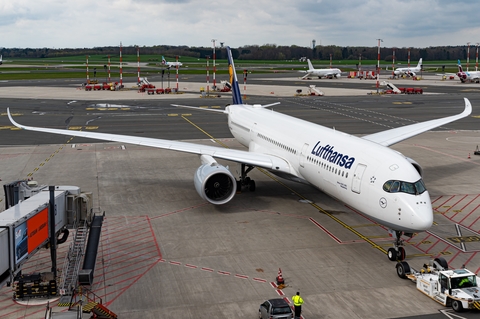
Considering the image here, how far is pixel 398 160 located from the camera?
24.0 meters

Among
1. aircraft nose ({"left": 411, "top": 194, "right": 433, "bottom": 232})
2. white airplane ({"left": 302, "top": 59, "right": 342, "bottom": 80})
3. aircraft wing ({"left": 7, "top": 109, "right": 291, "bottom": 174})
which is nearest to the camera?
aircraft nose ({"left": 411, "top": 194, "right": 433, "bottom": 232})

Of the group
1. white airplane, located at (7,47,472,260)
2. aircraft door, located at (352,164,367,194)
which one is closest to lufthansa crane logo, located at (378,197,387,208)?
white airplane, located at (7,47,472,260)

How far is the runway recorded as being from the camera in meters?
20.2

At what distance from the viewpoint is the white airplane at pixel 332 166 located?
2247cm

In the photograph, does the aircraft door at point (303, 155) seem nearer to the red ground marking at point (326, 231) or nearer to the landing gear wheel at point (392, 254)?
the red ground marking at point (326, 231)

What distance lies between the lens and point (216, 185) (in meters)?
30.6

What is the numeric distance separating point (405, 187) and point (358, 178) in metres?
2.54

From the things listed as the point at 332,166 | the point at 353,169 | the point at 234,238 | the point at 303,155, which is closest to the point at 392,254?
the point at 353,169

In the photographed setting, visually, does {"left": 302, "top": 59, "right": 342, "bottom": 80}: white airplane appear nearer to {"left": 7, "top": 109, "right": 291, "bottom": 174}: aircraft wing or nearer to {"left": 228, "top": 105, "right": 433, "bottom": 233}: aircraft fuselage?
{"left": 228, "top": 105, "right": 433, "bottom": 233}: aircraft fuselage

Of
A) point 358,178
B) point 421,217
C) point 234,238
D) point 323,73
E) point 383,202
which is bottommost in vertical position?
point 234,238

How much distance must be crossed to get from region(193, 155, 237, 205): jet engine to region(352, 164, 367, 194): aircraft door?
7.95 metres

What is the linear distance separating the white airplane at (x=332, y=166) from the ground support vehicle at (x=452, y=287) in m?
2.04

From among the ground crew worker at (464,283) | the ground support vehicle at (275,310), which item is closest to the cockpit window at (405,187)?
the ground crew worker at (464,283)

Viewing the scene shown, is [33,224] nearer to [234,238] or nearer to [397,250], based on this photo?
[234,238]
